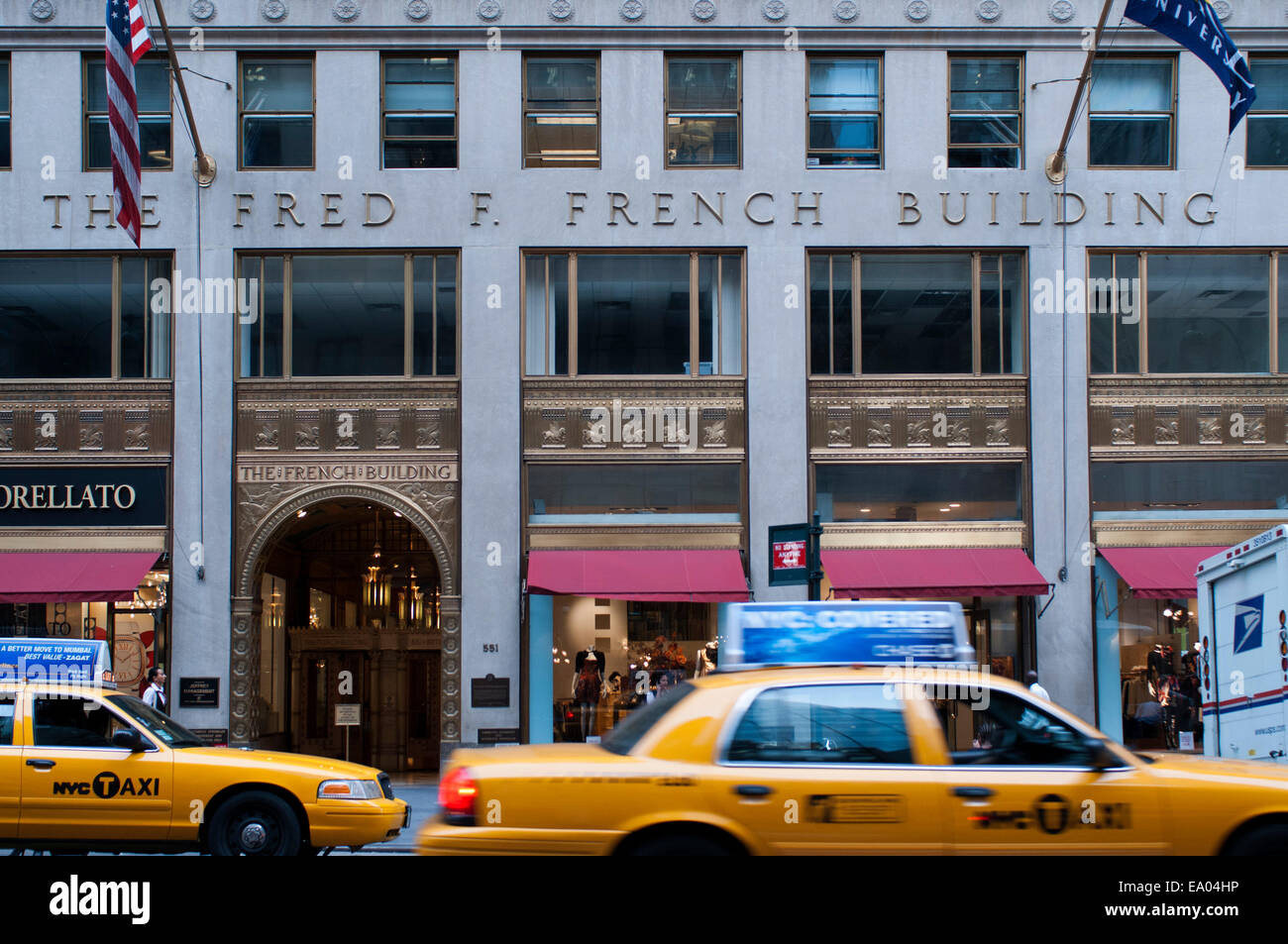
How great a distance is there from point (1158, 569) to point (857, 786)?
13.6 m

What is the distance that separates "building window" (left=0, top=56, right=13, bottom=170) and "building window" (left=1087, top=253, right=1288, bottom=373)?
17270 millimetres

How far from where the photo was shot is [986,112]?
809 inches

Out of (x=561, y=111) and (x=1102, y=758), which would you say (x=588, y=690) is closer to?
(x=561, y=111)

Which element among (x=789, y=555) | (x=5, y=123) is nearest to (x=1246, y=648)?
(x=789, y=555)

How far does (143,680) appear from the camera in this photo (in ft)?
64.5

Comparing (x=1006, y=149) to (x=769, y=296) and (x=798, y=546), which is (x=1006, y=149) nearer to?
(x=769, y=296)

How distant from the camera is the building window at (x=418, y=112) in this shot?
2048cm

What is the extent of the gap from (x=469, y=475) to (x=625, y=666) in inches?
149

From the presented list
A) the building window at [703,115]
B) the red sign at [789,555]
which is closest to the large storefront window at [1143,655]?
the red sign at [789,555]

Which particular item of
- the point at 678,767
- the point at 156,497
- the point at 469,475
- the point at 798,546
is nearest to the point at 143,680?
the point at 156,497

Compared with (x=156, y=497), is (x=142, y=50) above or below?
above

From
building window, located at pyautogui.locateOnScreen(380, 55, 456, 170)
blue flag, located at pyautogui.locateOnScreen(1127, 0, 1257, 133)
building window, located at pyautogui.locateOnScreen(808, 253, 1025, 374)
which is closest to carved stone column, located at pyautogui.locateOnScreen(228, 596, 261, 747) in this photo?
building window, located at pyautogui.locateOnScreen(380, 55, 456, 170)

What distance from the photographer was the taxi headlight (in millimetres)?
10836
